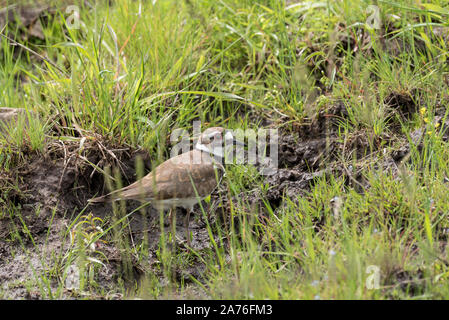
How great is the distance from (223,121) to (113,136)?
99 centimetres

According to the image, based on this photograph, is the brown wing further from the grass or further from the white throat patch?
the grass

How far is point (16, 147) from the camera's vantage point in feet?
14.2

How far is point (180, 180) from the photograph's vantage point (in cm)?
421

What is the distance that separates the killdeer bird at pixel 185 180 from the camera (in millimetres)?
4074

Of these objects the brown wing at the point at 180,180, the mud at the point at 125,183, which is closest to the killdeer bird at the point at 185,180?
the brown wing at the point at 180,180

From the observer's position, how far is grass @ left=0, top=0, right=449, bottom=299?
125 inches

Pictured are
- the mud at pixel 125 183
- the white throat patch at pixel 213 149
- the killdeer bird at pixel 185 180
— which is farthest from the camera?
the white throat patch at pixel 213 149

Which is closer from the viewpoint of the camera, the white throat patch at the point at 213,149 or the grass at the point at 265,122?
the grass at the point at 265,122

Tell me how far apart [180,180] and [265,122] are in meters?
1.13

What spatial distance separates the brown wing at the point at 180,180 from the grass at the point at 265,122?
0.75 feet

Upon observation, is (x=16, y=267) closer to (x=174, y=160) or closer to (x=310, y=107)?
(x=174, y=160)

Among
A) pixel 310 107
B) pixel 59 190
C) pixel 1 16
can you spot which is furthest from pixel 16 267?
pixel 1 16

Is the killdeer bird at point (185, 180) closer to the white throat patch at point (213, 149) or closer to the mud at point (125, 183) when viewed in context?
the white throat patch at point (213, 149)

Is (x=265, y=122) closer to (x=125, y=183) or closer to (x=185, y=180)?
(x=185, y=180)
